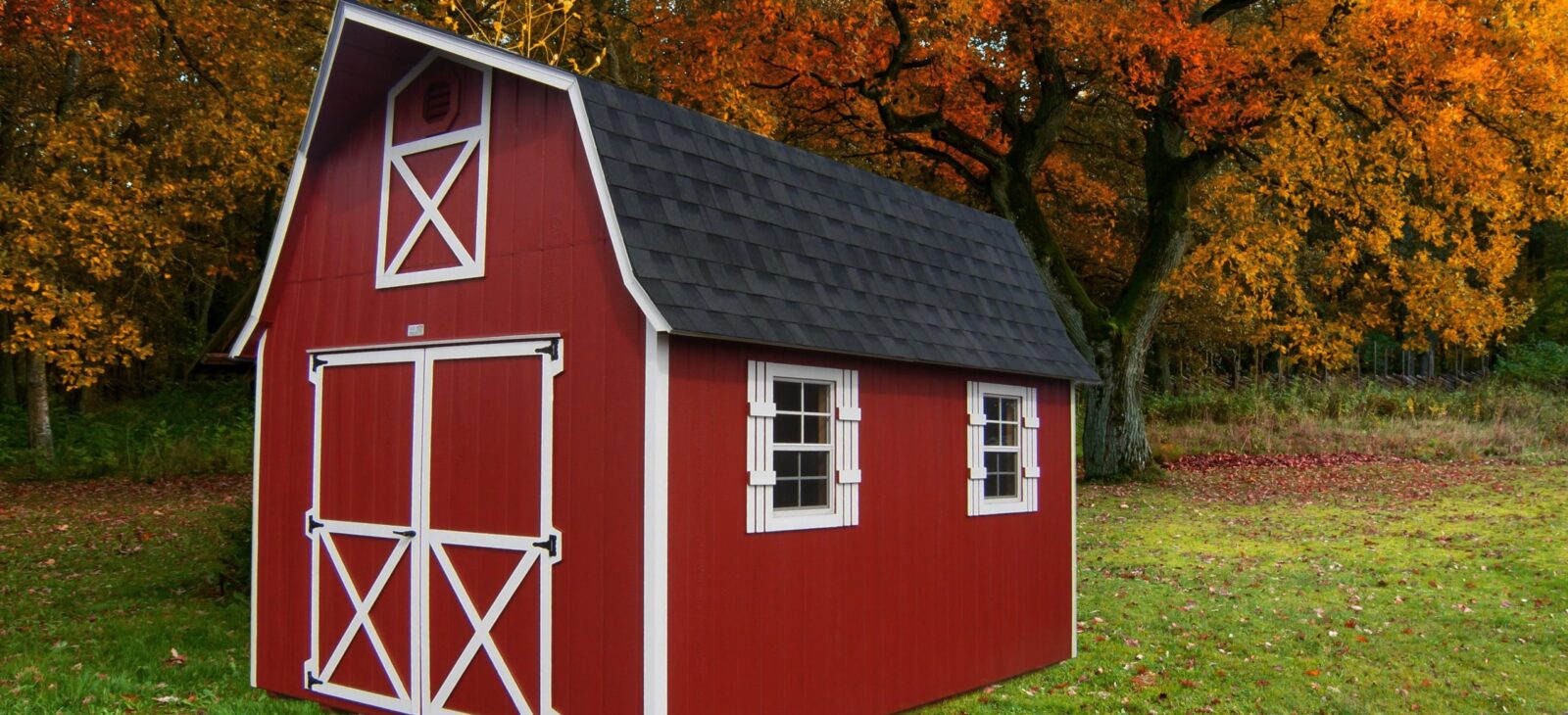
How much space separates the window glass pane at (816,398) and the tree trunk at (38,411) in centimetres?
1945

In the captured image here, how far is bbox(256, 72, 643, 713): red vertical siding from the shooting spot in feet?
22.5

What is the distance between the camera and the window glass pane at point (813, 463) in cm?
793

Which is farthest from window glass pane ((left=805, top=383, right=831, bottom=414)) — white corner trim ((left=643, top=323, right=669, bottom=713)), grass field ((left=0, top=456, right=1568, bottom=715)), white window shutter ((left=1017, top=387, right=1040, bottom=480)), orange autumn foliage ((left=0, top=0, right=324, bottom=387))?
orange autumn foliage ((left=0, top=0, right=324, bottom=387))

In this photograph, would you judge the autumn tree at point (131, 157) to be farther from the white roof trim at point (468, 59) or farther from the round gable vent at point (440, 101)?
the round gable vent at point (440, 101)

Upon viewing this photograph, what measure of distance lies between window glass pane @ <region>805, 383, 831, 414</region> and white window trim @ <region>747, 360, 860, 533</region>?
60 mm

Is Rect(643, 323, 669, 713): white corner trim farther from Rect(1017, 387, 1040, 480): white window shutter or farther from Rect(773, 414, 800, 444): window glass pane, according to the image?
Rect(1017, 387, 1040, 480): white window shutter

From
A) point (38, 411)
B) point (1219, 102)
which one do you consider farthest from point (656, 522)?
point (38, 411)

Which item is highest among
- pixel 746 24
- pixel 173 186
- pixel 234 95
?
pixel 746 24

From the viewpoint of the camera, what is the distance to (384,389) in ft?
26.9

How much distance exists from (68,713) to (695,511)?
4695 mm

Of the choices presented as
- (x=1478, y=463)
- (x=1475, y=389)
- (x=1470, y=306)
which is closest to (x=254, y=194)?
(x=1470, y=306)

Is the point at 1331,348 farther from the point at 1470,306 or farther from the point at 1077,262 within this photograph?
the point at 1077,262

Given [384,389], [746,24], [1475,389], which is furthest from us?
[1475,389]

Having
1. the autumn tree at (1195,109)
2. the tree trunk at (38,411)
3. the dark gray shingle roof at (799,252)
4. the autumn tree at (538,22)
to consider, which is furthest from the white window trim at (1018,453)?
the tree trunk at (38,411)
